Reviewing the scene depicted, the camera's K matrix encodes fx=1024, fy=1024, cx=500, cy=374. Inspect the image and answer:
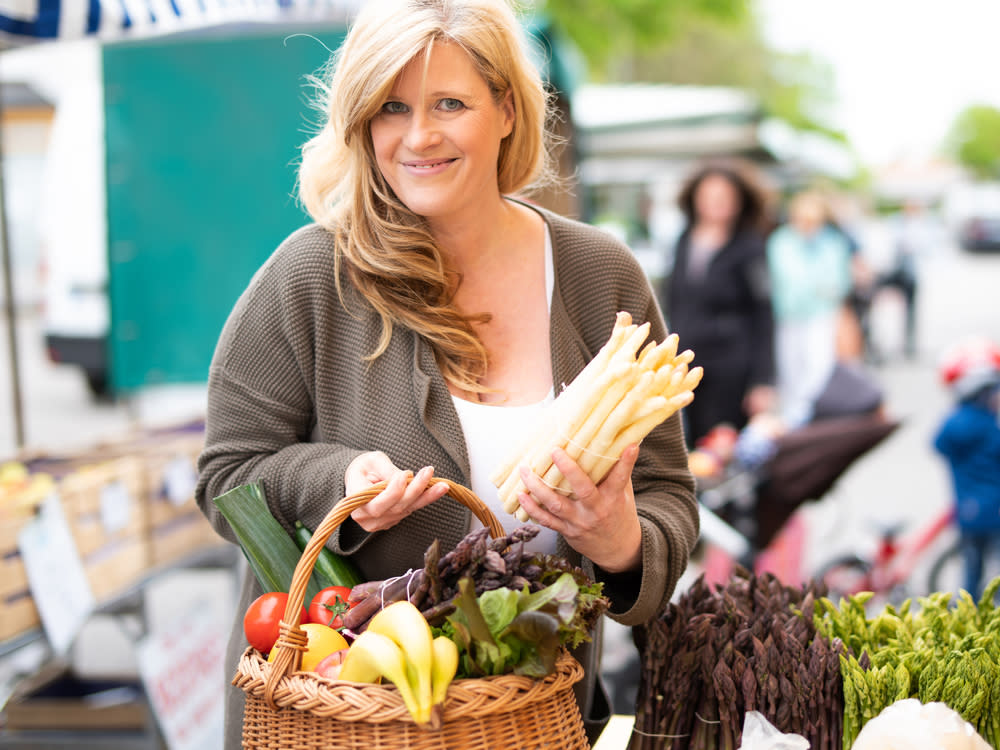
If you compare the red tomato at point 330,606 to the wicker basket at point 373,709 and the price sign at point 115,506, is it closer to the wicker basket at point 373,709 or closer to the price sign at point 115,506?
the wicker basket at point 373,709

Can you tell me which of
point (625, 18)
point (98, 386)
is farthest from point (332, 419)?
point (625, 18)

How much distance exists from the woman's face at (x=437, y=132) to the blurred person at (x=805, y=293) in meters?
4.67

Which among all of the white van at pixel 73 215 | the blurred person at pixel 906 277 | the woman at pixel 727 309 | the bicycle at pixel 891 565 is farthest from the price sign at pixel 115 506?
the blurred person at pixel 906 277

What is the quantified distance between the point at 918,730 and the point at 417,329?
3.42 ft

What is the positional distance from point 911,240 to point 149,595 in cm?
1308

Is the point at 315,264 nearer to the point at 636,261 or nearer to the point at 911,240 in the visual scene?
the point at 636,261

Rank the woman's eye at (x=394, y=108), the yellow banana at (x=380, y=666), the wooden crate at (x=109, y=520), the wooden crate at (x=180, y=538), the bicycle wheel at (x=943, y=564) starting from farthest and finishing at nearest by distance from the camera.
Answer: the bicycle wheel at (x=943, y=564) → the wooden crate at (x=180, y=538) → the wooden crate at (x=109, y=520) → the woman's eye at (x=394, y=108) → the yellow banana at (x=380, y=666)

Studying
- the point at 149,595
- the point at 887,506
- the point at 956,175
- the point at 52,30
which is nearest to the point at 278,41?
the point at 52,30

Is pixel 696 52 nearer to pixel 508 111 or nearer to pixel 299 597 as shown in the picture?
pixel 508 111

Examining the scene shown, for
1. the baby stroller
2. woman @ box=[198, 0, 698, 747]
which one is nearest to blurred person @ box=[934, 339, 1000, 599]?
the baby stroller

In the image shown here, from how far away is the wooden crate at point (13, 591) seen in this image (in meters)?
2.85

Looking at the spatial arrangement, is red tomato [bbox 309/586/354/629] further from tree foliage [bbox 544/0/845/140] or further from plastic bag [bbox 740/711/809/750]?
tree foliage [bbox 544/0/845/140]

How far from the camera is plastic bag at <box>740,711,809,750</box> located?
167 cm

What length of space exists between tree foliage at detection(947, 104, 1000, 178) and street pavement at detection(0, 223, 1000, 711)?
101982mm
